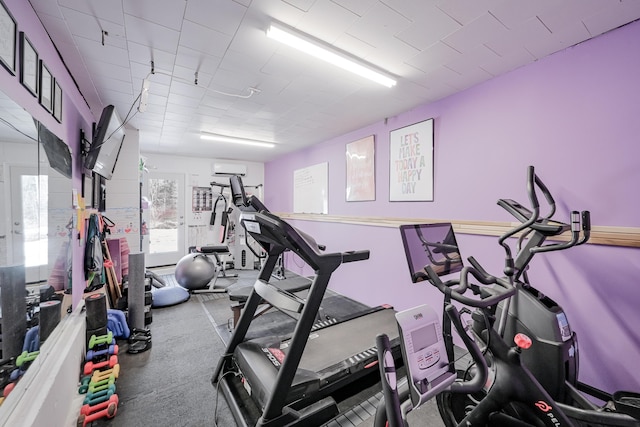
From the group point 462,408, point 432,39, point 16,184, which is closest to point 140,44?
point 16,184

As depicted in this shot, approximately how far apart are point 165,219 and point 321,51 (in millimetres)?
5542

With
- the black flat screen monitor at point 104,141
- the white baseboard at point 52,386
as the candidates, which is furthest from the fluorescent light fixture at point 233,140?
the white baseboard at point 52,386

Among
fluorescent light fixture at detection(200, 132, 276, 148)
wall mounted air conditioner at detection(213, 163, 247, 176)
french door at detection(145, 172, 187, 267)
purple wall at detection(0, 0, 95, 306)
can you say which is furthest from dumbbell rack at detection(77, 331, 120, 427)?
wall mounted air conditioner at detection(213, 163, 247, 176)

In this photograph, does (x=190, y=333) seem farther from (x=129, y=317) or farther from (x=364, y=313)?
(x=364, y=313)

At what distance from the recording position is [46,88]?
1.75 meters

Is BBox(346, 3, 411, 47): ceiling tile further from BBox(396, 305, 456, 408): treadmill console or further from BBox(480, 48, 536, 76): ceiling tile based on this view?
BBox(396, 305, 456, 408): treadmill console

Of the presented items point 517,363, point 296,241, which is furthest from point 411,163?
point 517,363

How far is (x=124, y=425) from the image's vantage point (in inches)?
65.5

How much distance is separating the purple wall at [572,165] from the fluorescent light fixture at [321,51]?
1.01 meters

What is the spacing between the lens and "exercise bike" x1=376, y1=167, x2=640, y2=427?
1030mm

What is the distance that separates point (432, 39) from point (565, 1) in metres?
0.71

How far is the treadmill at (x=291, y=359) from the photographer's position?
1495mm

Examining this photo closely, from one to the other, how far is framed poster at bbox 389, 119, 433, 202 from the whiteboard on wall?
155 cm

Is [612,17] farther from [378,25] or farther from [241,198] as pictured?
[241,198]
